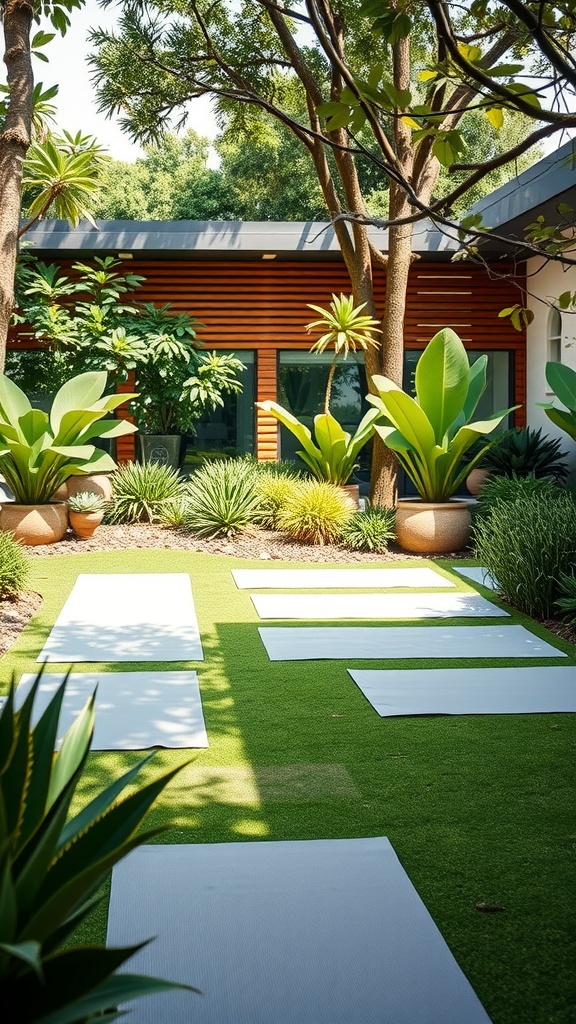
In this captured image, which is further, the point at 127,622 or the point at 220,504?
the point at 220,504

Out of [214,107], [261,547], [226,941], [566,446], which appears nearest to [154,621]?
[261,547]

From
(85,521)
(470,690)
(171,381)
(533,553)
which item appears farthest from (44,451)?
(470,690)

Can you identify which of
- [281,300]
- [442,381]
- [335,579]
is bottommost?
[335,579]

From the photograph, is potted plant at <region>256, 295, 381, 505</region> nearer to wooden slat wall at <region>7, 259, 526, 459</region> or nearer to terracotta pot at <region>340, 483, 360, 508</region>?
terracotta pot at <region>340, 483, 360, 508</region>

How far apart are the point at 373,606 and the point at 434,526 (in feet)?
8.38

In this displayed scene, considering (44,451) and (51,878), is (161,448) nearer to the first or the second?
(44,451)

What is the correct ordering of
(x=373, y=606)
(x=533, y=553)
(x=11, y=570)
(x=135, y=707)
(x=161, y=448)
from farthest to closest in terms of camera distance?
1. (x=161, y=448)
2. (x=373, y=606)
3. (x=11, y=570)
4. (x=533, y=553)
5. (x=135, y=707)

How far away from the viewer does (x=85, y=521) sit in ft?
32.9

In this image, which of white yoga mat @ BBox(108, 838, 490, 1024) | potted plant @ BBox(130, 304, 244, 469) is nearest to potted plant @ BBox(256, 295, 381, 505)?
potted plant @ BBox(130, 304, 244, 469)

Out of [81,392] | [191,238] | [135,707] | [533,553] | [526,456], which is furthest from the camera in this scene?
[191,238]

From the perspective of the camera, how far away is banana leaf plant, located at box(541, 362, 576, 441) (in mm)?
9453

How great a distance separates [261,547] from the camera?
9.95 metres

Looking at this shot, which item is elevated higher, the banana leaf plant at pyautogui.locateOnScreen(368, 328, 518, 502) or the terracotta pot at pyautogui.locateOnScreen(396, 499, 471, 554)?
the banana leaf plant at pyautogui.locateOnScreen(368, 328, 518, 502)

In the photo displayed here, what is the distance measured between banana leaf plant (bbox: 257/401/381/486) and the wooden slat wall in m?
2.82
